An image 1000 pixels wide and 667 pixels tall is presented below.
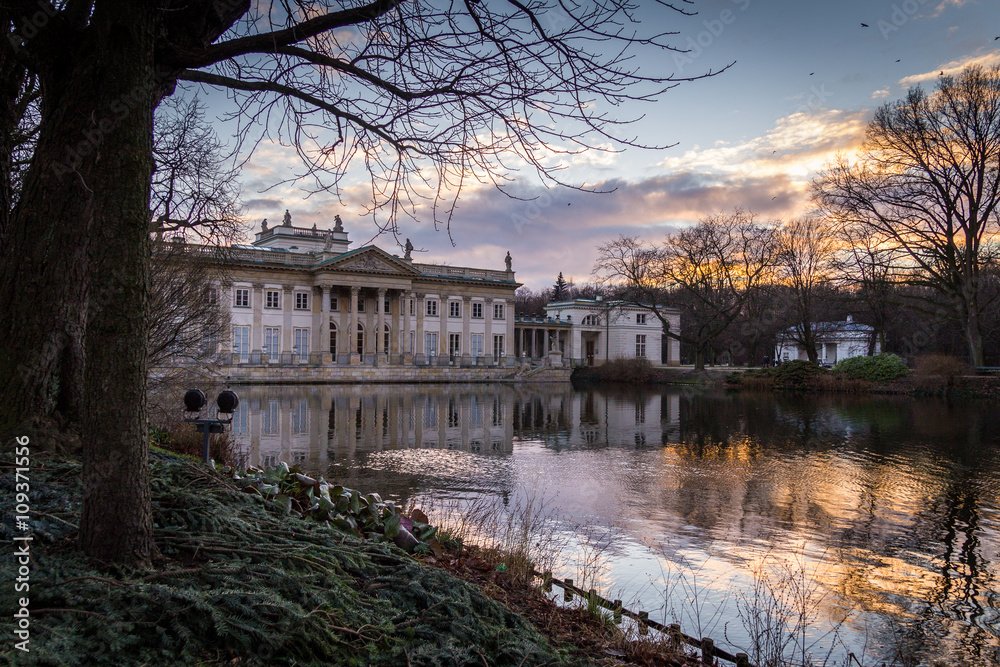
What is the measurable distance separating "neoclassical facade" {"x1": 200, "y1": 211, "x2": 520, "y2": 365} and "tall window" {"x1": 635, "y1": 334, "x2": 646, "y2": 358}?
49.1 ft

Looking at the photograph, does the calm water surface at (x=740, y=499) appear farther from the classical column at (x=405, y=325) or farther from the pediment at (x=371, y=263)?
the classical column at (x=405, y=325)

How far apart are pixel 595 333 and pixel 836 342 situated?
23.0 m

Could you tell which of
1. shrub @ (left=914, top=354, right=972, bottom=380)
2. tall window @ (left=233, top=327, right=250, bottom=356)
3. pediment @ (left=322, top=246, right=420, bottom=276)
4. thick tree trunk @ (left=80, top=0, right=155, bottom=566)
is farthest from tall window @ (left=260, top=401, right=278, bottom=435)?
shrub @ (left=914, top=354, right=972, bottom=380)

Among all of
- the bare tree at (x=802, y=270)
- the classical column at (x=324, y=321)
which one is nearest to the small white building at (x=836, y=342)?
the bare tree at (x=802, y=270)

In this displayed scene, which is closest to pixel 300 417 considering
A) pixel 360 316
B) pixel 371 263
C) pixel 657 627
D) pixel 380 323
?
pixel 657 627

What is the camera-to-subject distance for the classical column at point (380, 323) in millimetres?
48250

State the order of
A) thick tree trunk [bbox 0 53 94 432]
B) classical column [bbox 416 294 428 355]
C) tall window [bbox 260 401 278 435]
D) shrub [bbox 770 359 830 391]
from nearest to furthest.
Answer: thick tree trunk [bbox 0 53 94 432] < tall window [bbox 260 401 278 435] < shrub [bbox 770 359 830 391] < classical column [bbox 416 294 428 355]

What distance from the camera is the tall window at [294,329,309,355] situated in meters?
46.0

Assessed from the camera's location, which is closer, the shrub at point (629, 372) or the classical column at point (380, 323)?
the classical column at point (380, 323)

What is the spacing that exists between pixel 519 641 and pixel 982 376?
3566cm

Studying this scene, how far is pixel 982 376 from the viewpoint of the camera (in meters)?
30.7

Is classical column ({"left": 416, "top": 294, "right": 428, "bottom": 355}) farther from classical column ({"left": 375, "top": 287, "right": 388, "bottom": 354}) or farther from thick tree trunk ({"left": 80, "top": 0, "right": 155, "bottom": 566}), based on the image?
thick tree trunk ({"left": 80, "top": 0, "right": 155, "bottom": 566})

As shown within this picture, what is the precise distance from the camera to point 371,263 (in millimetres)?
47281

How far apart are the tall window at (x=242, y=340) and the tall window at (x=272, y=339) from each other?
1.27 metres
